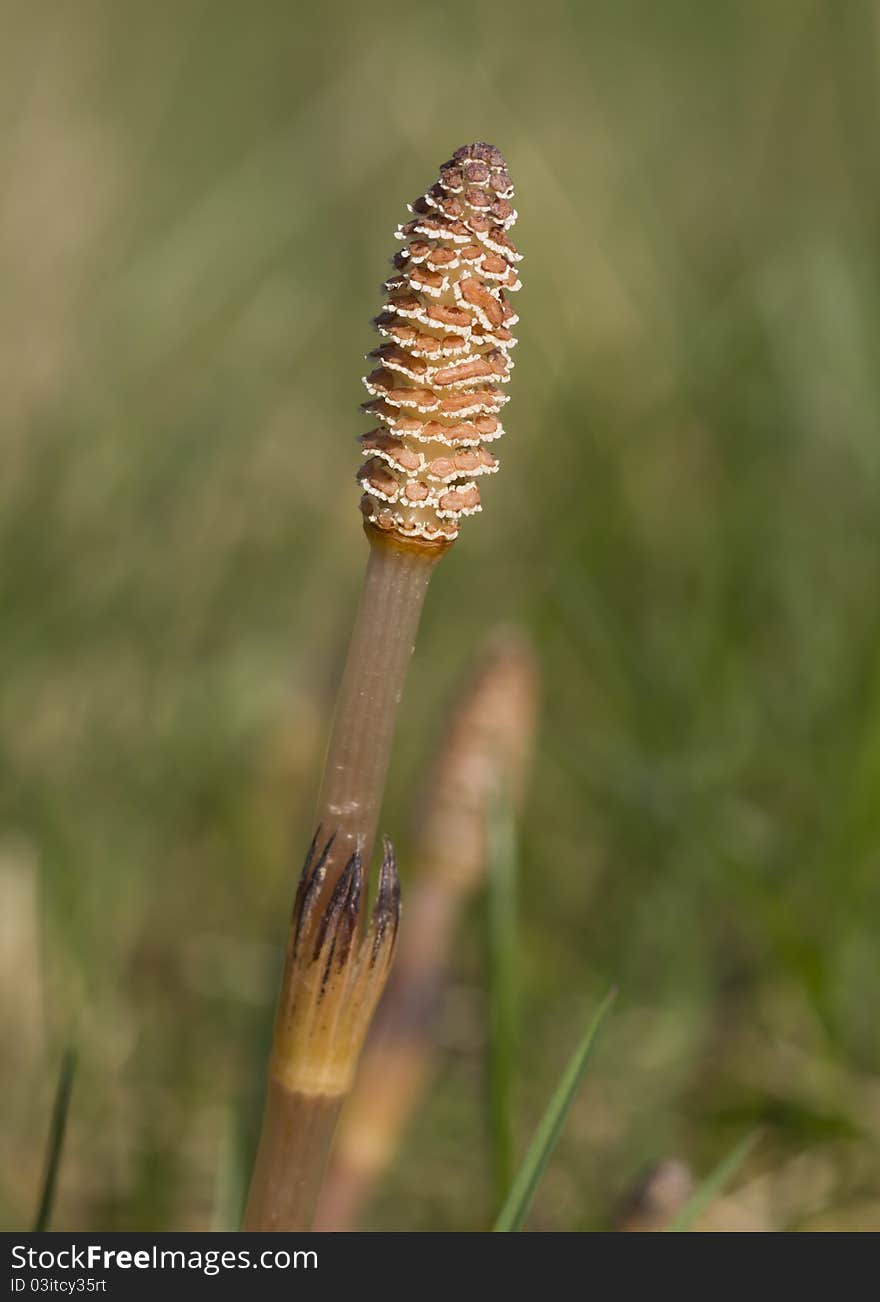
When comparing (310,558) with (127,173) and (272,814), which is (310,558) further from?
(127,173)

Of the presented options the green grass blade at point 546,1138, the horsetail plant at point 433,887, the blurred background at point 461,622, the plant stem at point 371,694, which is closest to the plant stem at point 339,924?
the plant stem at point 371,694

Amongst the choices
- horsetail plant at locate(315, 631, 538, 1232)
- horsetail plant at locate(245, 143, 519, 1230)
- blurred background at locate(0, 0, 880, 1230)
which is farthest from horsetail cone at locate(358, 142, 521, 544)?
blurred background at locate(0, 0, 880, 1230)

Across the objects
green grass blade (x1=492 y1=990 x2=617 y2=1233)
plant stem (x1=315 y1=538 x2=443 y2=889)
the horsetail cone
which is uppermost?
the horsetail cone

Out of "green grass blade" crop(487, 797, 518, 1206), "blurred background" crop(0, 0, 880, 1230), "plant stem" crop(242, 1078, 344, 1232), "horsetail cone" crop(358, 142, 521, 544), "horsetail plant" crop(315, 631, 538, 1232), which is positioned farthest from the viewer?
"blurred background" crop(0, 0, 880, 1230)

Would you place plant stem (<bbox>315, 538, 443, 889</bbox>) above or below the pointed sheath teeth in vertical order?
above

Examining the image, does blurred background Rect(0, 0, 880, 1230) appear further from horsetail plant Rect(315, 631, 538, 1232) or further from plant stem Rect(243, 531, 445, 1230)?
plant stem Rect(243, 531, 445, 1230)

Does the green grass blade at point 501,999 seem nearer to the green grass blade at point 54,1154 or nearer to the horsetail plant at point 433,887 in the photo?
the horsetail plant at point 433,887

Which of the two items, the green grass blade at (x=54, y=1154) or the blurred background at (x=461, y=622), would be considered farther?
the blurred background at (x=461, y=622)
